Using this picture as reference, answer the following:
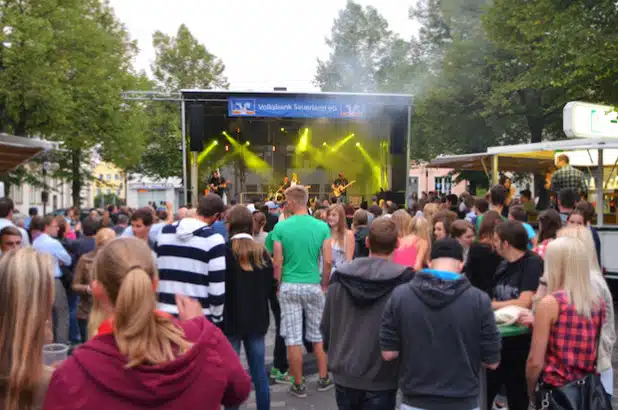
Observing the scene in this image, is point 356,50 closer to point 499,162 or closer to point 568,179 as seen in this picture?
point 499,162

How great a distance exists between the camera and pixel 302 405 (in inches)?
221

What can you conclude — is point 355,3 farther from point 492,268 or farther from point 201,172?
point 492,268

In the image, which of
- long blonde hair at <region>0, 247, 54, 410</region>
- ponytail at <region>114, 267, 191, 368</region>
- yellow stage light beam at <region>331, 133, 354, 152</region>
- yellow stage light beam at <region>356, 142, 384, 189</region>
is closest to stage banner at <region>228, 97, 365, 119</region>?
yellow stage light beam at <region>331, 133, 354, 152</region>

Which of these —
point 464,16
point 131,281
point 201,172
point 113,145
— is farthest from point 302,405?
point 464,16

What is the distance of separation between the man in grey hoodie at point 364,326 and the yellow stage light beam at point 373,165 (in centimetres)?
1679

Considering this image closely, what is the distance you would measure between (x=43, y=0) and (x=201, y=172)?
11320mm

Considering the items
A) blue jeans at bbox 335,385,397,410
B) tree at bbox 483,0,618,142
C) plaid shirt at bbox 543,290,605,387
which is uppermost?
tree at bbox 483,0,618,142

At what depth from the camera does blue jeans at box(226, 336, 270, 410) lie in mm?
4926

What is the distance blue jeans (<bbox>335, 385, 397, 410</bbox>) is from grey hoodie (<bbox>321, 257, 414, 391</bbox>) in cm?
4

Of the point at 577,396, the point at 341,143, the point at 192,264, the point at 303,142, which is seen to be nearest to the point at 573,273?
the point at 577,396

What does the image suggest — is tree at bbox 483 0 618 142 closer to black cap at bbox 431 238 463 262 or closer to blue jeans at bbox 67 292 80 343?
blue jeans at bbox 67 292 80 343

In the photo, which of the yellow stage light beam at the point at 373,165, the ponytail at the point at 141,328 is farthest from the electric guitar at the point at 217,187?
the ponytail at the point at 141,328

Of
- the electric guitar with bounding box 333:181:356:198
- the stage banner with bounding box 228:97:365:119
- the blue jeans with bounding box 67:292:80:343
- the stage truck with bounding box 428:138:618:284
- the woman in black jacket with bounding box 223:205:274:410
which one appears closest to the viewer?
the woman in black jacket with bounding box 223:205:274:410

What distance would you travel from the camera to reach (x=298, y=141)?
2272 cm
